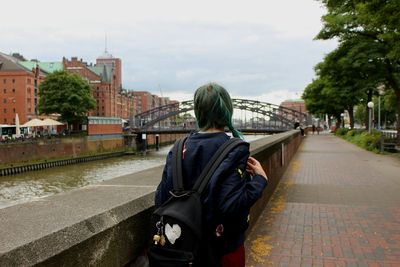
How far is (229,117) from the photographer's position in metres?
2.37

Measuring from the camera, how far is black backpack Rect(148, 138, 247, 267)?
1.94 meters

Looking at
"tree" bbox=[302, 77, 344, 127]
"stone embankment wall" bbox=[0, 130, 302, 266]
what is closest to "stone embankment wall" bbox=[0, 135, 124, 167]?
"tree" bbox=[302, 77, 344, 127]

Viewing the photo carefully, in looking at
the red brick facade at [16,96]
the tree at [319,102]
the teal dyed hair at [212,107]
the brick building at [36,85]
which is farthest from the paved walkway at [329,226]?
the red brick facade at [16,96]

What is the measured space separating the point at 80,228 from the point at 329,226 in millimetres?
5212

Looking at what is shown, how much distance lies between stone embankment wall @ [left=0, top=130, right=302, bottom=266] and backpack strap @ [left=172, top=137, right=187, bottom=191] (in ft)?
1.19

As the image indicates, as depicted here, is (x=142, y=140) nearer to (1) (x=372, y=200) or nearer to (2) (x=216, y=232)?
(1) (x=372, y=200)

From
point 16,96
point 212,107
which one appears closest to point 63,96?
point 16,96

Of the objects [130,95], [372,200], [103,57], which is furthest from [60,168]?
[103,57]

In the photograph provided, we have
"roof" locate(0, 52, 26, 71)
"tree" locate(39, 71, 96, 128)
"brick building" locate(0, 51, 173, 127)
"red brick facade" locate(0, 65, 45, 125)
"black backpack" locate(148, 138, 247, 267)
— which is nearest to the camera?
"black backpack" locate(148, 138, 247, 267)

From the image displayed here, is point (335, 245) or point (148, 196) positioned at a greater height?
point (148, 196)

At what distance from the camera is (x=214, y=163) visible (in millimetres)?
2094

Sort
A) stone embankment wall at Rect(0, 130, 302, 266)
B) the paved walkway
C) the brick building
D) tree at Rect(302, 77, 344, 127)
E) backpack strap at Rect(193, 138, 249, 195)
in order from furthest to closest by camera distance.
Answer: the brick building → tree at Rect(302, 77, 344, 127) → the paved walkway → backpack strap at Rect(193, 138, 249, 195) → stone embankment wall at Rect(0, 130, 302, 266)

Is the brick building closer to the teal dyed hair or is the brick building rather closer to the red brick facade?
the red brick facade

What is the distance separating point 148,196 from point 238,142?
799 mm
